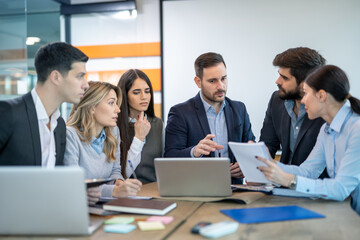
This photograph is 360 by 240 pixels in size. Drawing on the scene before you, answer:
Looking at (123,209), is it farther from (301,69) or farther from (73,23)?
(73,23)

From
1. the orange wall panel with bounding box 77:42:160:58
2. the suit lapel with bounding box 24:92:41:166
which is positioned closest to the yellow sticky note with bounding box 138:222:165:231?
the suit lapel with bounding box 24:92:41:166

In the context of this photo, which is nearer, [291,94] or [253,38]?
[291,94]

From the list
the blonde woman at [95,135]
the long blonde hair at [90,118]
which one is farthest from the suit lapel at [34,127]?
the long blonde hair at [90,118]

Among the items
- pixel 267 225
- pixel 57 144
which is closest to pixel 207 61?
pixel 57 144

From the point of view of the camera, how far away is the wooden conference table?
1.43 meters

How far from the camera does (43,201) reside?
1.37m

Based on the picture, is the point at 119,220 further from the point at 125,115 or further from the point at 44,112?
the point at 125,115

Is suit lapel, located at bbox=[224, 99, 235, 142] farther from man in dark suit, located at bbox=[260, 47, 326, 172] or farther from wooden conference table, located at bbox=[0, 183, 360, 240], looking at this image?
wooden conference table, located at bbox=[0, 183, 360, 240]

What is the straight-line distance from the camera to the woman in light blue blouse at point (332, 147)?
201cm

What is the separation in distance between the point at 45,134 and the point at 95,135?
17.7 inches

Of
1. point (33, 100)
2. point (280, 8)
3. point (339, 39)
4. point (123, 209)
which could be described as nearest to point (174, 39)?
point (280, 8)

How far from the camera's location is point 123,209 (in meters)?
1.75

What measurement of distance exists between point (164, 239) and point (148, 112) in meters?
1.97

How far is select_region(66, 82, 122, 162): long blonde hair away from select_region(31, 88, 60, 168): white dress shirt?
0.32m
